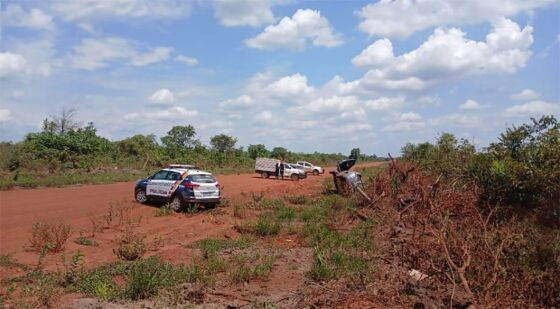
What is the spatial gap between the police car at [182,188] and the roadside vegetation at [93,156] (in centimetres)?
935

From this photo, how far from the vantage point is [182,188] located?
17344 millimetres

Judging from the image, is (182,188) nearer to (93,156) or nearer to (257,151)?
(93,156)

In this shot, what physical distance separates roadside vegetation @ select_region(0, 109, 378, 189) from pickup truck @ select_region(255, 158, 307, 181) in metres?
8.49

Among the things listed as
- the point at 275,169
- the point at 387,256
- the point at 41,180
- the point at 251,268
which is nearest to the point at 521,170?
→ the point at 387,256

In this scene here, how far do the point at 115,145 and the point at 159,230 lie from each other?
126 feet

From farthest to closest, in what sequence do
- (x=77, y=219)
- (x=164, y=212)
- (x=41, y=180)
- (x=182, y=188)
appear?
(x=41, y=180) < (x=182, y=188) < (x=164, y=212) < (x=77, y=219)

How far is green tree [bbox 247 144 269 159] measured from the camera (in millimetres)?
72562

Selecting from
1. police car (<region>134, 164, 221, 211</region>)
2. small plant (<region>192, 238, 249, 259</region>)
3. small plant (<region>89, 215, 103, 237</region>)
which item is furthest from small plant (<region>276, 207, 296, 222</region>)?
small plant (<region>89, 215, 103, 237</region>)

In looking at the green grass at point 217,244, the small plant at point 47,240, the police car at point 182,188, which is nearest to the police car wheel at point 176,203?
the police car at point 182,188

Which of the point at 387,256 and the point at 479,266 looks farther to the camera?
the point at 387,256

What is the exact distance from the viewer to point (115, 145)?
4947 cm

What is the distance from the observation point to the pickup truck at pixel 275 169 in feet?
132

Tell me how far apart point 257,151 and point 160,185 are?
5512 centimetres

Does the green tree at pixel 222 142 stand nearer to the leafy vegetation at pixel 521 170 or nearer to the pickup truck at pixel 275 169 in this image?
the pickup truck at pixel 275 169
